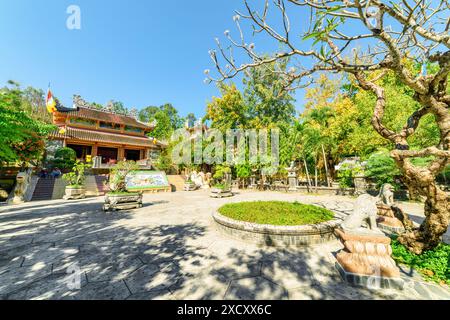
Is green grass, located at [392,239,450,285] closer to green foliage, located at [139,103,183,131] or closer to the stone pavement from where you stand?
the stone pavement

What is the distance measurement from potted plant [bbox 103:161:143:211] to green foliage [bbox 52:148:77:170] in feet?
43.5

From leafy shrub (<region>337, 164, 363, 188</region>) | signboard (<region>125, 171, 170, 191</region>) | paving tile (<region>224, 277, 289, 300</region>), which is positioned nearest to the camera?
paving tile (<region>224, 277, 289, 300</region>)

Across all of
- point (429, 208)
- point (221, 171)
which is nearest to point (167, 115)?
point (221, 171)

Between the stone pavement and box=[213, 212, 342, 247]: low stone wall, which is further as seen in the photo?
box=[213, 212, 342, 247]: low stone wall

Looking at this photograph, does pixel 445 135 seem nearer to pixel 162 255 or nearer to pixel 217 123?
pixel 162 255

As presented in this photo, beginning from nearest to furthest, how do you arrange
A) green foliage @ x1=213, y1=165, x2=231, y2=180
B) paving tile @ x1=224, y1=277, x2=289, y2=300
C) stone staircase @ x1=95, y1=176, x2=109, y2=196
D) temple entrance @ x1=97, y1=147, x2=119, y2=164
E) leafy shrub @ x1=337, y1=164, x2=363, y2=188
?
paving tile @ x1=224, y1=277, x2=289, y2=300, leafy shrub @ x1=337, y1=164, x2=363, y2=188, stone staircase @ x1=95, y1=176, x2=109, y2=196, green foliage @ x1=213, y1=165, x2=231, y2=180, temple entrance @ x1=97, y1=147, x2=119, y2=164

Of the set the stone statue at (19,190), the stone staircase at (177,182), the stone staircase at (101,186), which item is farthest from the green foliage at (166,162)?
the stone statue at (19,190)

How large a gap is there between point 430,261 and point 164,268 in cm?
488

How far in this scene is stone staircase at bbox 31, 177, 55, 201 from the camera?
12.3m

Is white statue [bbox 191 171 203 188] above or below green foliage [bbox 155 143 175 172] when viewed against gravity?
below

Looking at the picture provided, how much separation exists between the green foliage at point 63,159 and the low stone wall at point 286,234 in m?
20.6

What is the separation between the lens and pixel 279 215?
17.1ft

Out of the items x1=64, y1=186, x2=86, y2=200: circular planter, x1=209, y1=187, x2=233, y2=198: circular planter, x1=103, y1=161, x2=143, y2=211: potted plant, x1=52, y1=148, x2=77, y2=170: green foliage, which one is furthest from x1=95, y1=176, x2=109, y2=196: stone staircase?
x1=209, y1=187, x2=233, y2=198: circular planter
